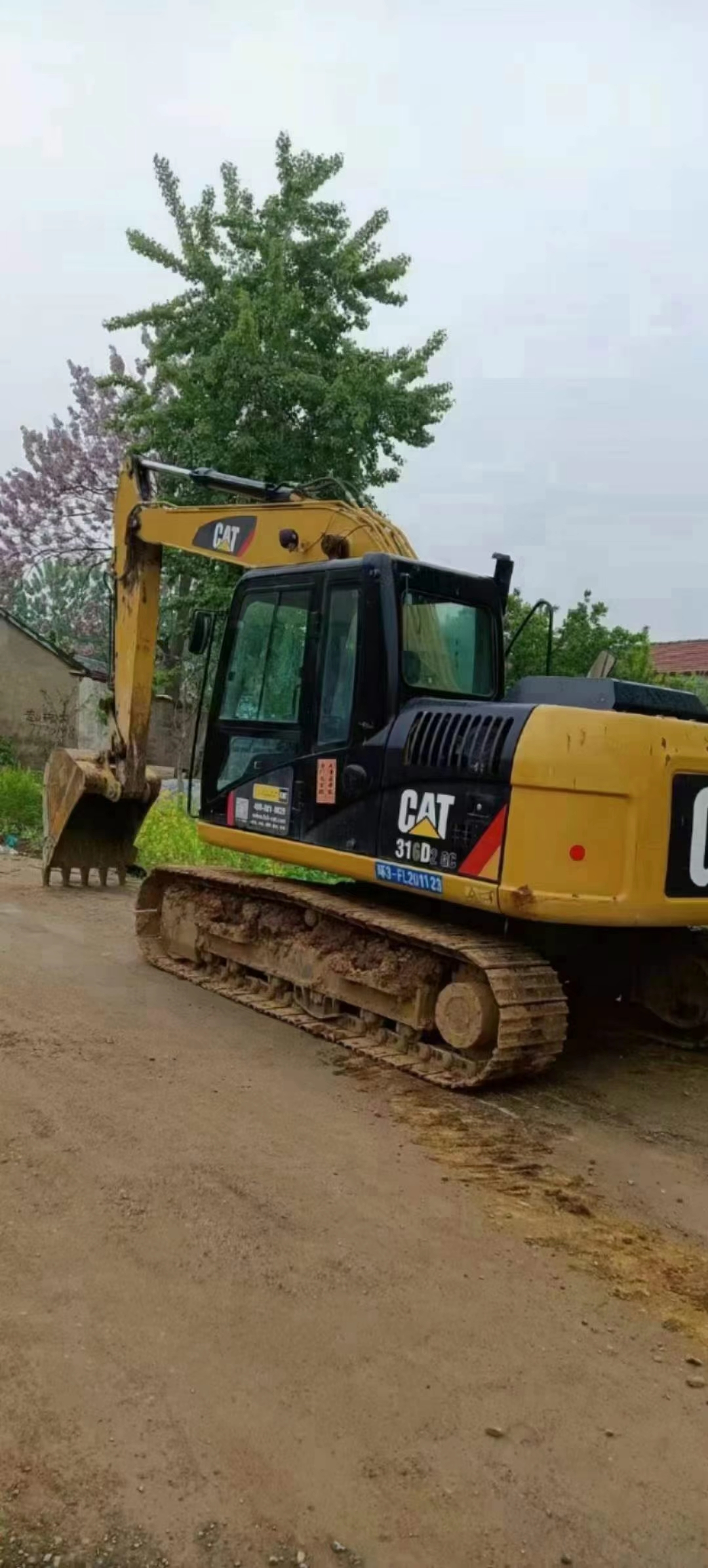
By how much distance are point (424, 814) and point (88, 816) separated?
534 centimetres

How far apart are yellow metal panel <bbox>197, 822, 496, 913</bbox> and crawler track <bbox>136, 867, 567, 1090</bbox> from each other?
215mm

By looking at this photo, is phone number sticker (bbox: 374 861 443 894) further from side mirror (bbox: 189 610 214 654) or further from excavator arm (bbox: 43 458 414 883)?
side mirror (bbox: 189 610 214 654)

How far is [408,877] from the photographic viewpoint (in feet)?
19.4

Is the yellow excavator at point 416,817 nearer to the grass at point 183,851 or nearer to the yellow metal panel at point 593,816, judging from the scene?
the yellow metal panel at point 593,816

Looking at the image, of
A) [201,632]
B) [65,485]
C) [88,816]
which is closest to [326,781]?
[201,632]

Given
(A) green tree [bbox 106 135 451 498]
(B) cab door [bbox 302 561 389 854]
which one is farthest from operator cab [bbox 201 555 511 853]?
(A) green tree [bbox 106 135 451 498]

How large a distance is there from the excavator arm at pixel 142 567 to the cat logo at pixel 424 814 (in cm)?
166

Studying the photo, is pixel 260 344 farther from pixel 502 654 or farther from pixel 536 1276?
pixel 536 1276

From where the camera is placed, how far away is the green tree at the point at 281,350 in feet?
48.2

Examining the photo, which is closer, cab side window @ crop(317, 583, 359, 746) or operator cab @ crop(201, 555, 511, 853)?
operator cab @ crop(201, 555, 511, 853)

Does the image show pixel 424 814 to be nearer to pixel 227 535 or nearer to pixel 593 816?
pixel 593 816

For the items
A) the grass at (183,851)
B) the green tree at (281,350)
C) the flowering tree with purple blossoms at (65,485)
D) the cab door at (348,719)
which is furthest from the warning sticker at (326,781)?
the flowering tree with purple blossoms at (65,485)

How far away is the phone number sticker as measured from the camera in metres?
5.72

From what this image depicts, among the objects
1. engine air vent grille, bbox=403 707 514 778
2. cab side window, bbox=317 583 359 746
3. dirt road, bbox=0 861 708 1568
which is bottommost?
dirt road, bbox=0 861 708 1568
